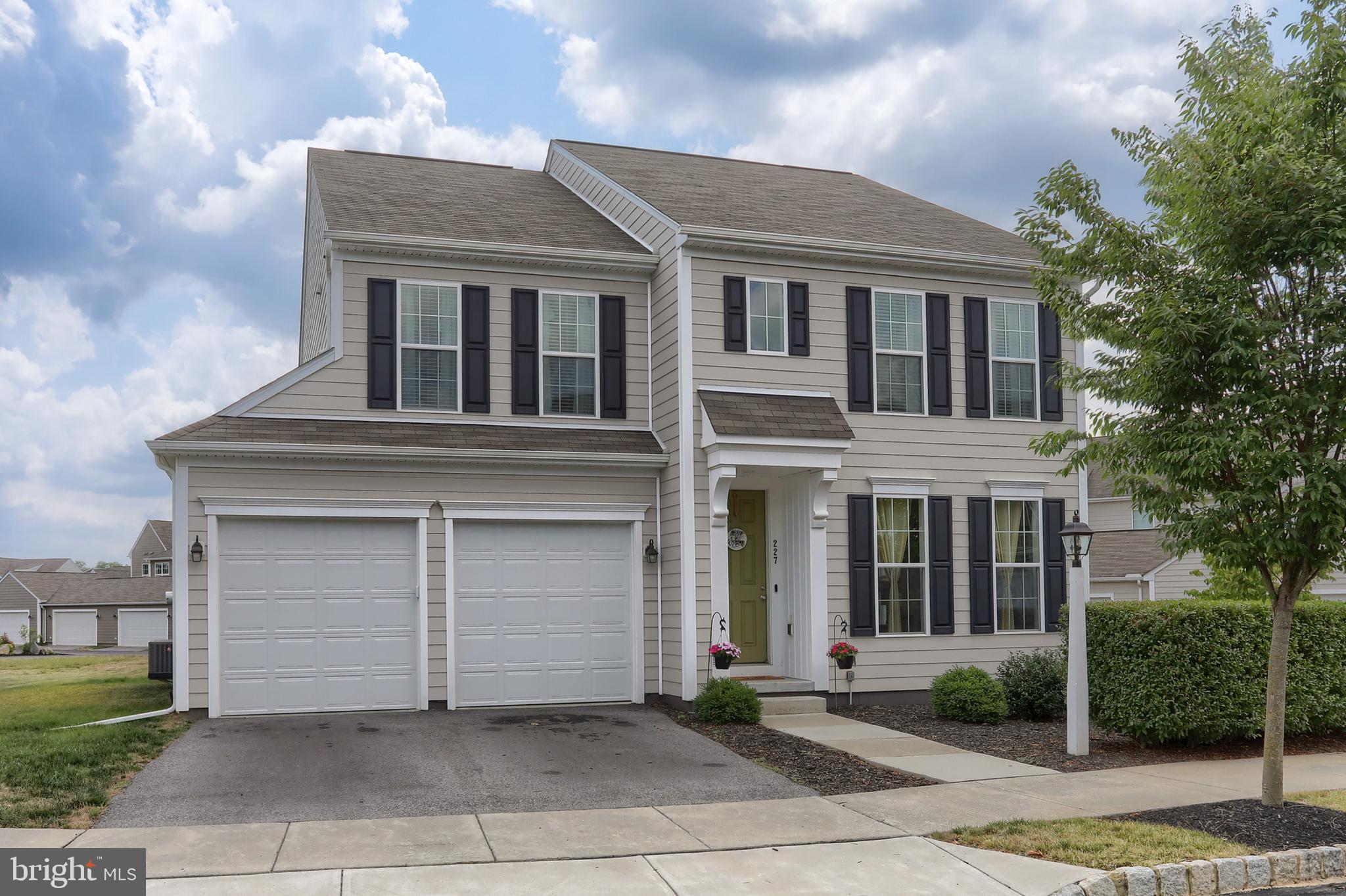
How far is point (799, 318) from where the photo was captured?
1453 cm

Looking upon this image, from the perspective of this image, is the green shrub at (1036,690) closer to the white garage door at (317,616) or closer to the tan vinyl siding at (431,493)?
the tan vinyl siding at (431,493)

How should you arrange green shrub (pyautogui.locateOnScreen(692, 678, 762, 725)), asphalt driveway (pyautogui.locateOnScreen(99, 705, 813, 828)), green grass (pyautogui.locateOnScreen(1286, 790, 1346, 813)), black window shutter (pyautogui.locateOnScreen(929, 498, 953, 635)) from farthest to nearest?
black window shutter (pyautogui.locateOnScreen(929, 498, 953, 635)), green shrub (pyautogui.locateOnScreen(692, 678, 762, 725)), green grass (pyautogui.locateOnScreen(1286, 790, 1346, 813)), asphalt driveway (pyautogui.locateOnScreen(99, 705, 813, 828))

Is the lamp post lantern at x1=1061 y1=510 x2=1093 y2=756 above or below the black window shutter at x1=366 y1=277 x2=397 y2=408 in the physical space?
below

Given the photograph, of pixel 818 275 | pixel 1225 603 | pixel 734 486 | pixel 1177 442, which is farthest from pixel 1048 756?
pixel 818 275

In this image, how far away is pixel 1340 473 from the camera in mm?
7773

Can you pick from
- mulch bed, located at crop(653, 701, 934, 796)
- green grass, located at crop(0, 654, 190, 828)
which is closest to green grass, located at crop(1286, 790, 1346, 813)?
mulch bed, located at crop(653, 701, 934, 796)

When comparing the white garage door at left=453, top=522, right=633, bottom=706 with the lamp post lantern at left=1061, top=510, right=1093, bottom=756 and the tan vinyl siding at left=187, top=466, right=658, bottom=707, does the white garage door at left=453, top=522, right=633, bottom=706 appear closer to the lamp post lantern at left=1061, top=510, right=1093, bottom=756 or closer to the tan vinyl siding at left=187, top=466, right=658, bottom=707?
the tan vinyl siding at left=187, top=466, right=658, bottom=707

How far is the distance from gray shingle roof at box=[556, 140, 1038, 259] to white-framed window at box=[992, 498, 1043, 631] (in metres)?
3.56

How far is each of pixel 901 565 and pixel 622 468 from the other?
3901mm

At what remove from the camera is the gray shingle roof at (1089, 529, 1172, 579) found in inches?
1163

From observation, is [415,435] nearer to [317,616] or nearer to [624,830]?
[317,616]

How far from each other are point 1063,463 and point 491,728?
8962 mm

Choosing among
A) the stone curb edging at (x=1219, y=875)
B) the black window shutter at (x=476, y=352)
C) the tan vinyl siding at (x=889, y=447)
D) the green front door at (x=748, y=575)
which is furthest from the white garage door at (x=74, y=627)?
the stone curb edging at (x=1219, y=875)

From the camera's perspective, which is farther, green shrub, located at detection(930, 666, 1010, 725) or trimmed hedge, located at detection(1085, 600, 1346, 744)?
green shrub, located at detection(930, 666, 1010, 725)
